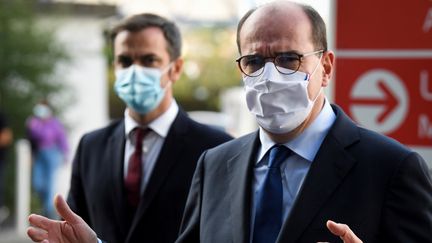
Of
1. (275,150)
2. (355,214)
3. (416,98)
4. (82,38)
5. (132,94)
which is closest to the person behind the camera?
(355,214)

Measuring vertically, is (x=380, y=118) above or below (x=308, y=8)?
below

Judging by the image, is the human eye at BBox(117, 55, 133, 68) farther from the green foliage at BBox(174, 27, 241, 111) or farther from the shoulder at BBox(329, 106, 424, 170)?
the green foliage at BBox(174, 27, 241, 111)

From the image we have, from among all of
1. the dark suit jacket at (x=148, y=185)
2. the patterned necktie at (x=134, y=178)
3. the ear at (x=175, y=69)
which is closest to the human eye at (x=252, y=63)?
the dark suit jacket at (x=148, y=185)

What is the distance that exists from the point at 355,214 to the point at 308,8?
0.76 m

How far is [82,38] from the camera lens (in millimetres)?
15266

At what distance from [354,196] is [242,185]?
42cm

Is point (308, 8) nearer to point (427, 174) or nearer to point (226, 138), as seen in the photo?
point (427, 174)

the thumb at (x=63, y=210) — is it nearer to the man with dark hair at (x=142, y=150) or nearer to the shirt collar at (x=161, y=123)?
the man with dark hair at (x=142, y=150)

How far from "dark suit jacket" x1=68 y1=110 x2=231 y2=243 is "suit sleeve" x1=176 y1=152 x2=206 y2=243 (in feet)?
2.35

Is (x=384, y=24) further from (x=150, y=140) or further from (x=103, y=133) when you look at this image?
(x=103, y=133)

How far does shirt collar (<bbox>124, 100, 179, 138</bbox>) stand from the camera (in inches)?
158

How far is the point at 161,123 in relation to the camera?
405 cm

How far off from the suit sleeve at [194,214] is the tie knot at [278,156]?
1.13ft

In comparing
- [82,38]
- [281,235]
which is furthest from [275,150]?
[82,38]
